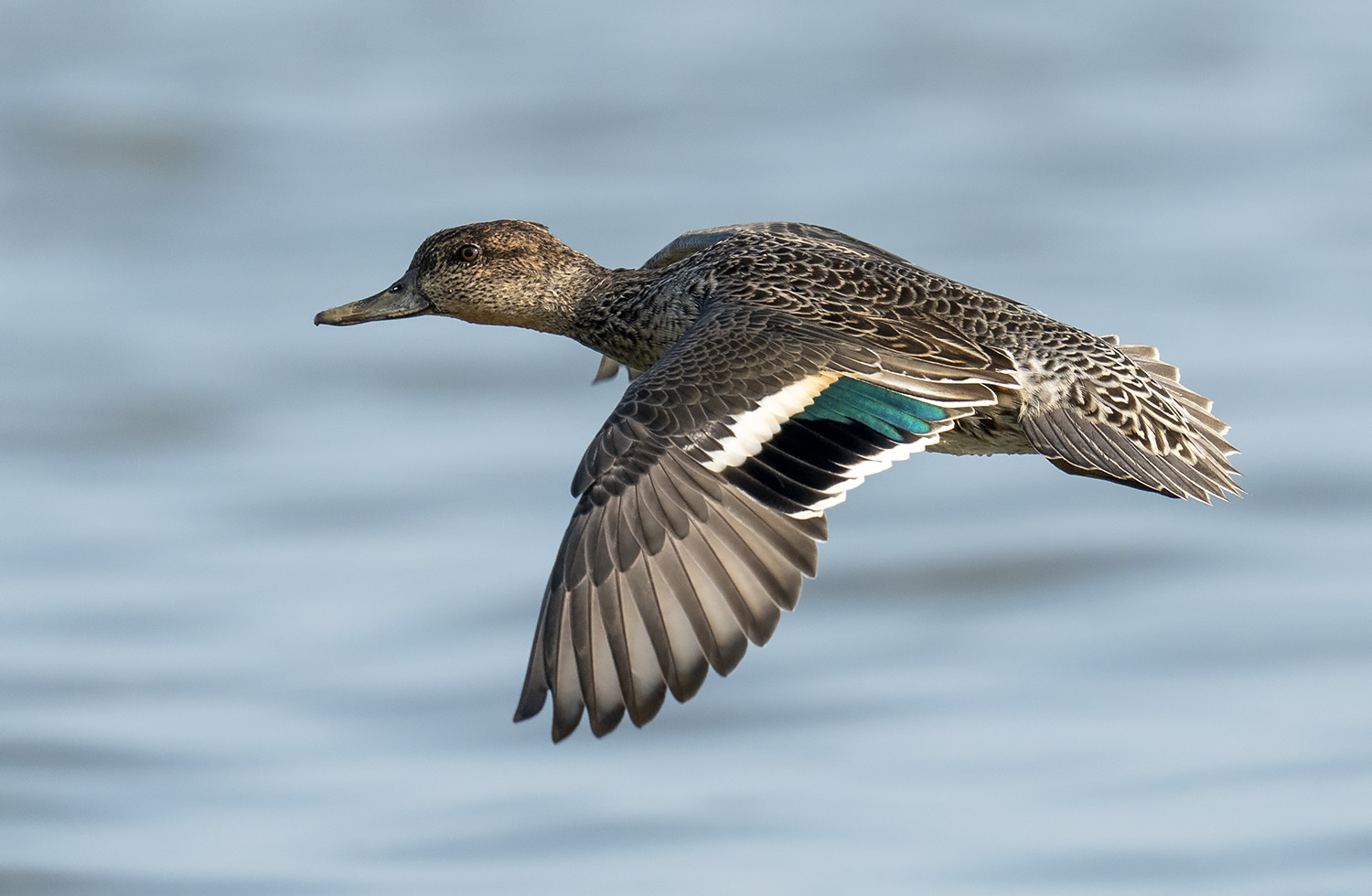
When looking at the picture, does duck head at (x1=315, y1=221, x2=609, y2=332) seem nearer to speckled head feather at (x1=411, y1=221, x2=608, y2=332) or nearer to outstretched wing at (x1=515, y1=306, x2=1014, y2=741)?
speckled head feather at (x1=411, y1=221, x2=608, y2=332)

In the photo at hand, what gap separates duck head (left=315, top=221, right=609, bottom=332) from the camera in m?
8.05

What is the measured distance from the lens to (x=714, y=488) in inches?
232

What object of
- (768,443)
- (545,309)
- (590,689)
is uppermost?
(545,309)

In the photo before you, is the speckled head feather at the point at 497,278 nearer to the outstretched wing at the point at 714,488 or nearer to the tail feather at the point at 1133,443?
the outstretched wing at the point at 714,488

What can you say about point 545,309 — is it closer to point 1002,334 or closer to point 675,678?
point 1002,334

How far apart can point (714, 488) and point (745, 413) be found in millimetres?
342

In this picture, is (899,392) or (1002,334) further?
(1002,334)

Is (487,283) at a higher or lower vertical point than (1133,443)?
higher

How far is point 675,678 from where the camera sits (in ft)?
18.0

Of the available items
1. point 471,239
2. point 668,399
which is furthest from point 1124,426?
point 471,239

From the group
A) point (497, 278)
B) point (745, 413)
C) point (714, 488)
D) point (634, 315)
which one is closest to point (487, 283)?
point (497, 278)

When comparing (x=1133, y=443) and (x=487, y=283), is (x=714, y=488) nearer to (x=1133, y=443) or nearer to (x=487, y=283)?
(x=1133, y=443)

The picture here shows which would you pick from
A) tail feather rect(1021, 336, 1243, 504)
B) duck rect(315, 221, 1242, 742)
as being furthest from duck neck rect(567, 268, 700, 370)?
tail feather rect(1021, 336, 1243, 504)

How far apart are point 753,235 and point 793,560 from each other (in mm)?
2326
